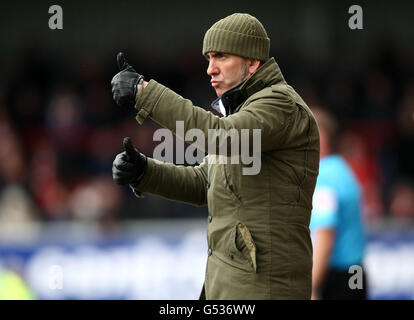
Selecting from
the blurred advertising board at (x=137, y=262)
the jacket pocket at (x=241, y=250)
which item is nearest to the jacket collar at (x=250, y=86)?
the jacket pocket at (x=241, y=250)

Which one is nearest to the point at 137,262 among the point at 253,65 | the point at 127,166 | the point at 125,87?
the point at 127,166

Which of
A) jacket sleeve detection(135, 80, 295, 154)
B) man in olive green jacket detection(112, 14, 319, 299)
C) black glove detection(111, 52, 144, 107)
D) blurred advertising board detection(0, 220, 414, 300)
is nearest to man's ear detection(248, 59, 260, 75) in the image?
man in olive green jacket detection(112, 14, 319, 299)

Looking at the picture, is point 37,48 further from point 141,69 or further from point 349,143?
point 349,143

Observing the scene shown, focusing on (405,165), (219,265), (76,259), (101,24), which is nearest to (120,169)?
(219,265)

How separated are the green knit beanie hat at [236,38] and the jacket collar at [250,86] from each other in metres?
0.09

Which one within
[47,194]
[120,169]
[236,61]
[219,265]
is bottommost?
[47,194]

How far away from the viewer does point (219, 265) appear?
170 inches

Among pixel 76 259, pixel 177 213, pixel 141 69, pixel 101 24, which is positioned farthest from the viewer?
pixel 101 24

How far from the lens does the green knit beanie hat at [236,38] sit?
14.4 ft

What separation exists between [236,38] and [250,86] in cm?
25

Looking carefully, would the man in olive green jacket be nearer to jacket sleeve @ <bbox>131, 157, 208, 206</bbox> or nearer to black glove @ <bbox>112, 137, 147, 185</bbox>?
black glove @ <bbox>112, 137, 147, 185</bbox>

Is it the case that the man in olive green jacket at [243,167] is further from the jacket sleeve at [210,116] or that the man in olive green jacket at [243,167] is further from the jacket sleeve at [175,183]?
the jacket sleeve at [175,183]

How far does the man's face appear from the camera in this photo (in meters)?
4.42

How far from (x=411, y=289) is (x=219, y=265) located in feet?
20.6
